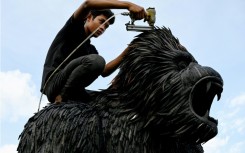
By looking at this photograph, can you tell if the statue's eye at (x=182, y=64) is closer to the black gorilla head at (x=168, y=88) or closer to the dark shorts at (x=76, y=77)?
the black gorilla head at (x=168, y=88)

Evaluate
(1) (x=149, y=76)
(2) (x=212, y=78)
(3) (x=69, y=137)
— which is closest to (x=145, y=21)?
(1) (x=149, y=76)

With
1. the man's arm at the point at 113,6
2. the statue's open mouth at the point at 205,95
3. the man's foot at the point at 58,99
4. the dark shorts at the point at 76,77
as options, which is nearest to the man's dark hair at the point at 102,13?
the man's arm at the point at 113,6

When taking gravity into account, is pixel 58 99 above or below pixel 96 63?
below

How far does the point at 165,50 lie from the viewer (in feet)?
13.6

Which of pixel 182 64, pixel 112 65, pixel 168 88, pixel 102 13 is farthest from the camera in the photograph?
pixel 112 65

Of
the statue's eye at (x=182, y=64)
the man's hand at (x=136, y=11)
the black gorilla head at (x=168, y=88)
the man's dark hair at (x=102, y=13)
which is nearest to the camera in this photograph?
the black gorilla head at (x=168, y=88)

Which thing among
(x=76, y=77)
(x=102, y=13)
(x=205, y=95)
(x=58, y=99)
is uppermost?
(x=102, y=13)

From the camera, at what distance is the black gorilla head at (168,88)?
3764mm

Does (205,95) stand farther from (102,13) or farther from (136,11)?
(102,13)

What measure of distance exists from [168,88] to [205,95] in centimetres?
30

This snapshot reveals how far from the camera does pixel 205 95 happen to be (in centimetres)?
387

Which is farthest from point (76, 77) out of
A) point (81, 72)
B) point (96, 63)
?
point (96, 63)

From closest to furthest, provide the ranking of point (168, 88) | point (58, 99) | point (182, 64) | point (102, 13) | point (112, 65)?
point (168, 88) → point (182, 64) → point (58, 99) → point (102, 13) → point (112, 65)

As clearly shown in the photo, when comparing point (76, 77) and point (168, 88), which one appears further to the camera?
point (76, 77)
